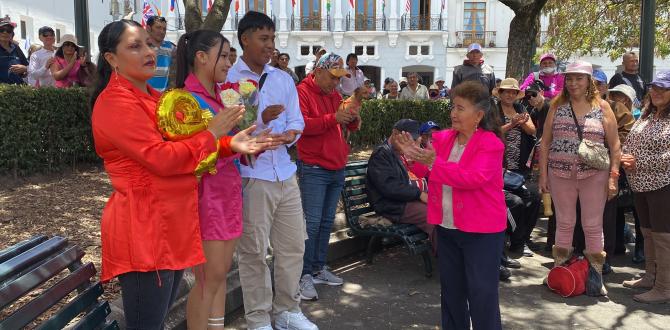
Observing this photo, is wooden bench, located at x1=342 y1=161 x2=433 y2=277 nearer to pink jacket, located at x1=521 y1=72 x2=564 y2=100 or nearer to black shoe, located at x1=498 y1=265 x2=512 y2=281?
black shoe, located at x1=498 y1=265 x2=512 y2=281

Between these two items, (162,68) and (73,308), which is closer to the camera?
(73,308)

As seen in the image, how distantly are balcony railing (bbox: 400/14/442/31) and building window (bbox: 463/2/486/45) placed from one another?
1745 millimetres

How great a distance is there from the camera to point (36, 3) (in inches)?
896

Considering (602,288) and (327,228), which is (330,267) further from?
(602,288)

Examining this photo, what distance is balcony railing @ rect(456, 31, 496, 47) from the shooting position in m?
36.8

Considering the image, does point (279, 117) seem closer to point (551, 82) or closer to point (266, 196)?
point (266, 196)

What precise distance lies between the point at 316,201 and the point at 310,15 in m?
34.5

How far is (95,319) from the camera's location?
2512 mm

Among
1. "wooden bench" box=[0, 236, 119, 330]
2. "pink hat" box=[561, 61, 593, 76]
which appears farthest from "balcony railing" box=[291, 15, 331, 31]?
"wooden bench" box=[0, 236, 119, 330]

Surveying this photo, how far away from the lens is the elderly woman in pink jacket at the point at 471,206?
3469mm

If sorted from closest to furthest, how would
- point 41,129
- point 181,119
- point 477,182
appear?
point 181,119
point 477,182
point 41,129

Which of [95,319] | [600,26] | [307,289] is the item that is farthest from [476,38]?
[95,319]

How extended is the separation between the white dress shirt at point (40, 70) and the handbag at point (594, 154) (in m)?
6.96

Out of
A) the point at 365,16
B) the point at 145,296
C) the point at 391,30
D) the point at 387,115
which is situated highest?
the point at 365,16
